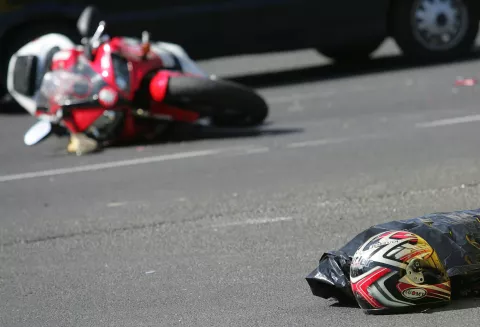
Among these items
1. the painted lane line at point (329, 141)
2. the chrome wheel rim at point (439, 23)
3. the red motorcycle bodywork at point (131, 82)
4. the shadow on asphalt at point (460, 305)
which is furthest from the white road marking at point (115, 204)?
the chrome wheel rim at point (439, 23)

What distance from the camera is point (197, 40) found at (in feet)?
41.9

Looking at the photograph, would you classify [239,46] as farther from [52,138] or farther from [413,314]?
[413,314]

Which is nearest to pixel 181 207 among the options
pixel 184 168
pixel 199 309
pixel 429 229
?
pixel 184 168

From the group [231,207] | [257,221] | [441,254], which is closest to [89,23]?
[231,207]

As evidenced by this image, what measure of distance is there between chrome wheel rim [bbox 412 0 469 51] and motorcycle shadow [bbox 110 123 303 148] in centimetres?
356

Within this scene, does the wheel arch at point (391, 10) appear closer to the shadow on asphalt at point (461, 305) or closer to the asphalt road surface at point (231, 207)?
the asphalt road surface at point (231, 207)

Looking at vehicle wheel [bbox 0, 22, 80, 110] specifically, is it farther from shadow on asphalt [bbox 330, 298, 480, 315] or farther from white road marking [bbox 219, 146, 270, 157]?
shadow on asphalt [bbox 330, 298, 480, 315]

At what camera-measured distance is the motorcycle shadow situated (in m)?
10.1

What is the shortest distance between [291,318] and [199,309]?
0.48m

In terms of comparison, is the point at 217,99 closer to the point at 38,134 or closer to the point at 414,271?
the point at 38,134

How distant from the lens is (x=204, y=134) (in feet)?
34.1

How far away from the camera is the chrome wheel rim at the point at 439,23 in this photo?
13281 millimetres

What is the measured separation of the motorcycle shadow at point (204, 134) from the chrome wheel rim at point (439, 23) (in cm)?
356

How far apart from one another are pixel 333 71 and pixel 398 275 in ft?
32.1
